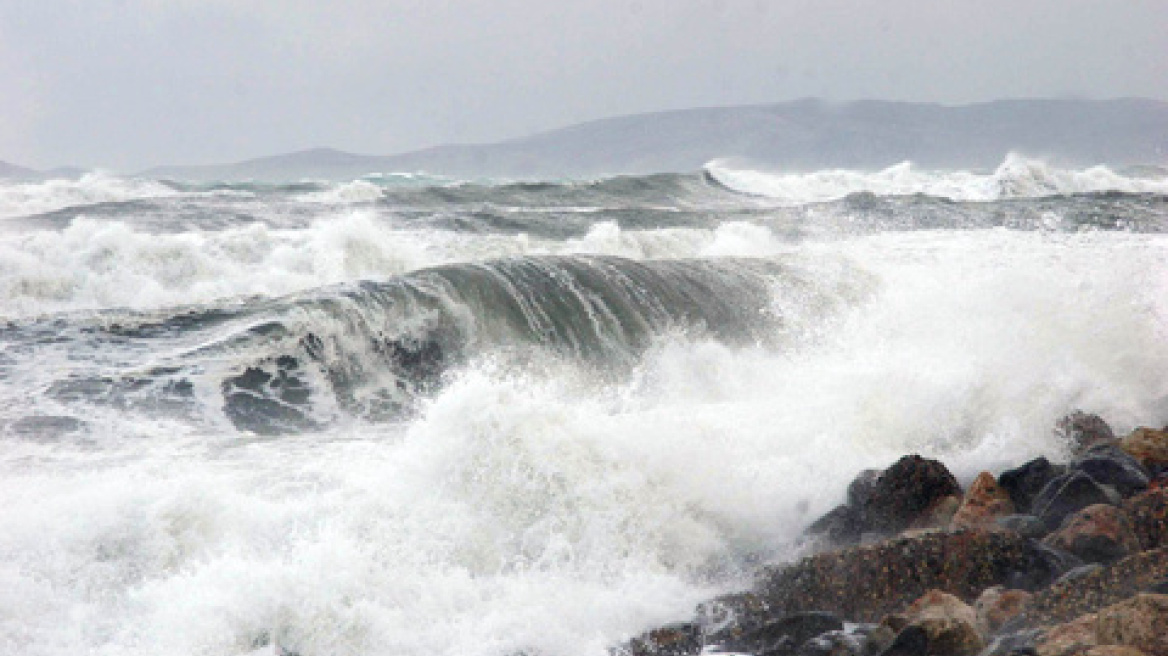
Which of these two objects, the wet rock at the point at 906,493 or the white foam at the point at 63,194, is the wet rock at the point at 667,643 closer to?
the wet rock at the point at 906,493

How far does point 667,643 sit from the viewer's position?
518cm

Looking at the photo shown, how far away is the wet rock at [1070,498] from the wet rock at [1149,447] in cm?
110

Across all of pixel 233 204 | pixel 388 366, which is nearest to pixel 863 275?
pixel 388 366

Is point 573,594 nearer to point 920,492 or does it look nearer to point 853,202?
point 920,492

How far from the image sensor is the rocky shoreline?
14.5 feet

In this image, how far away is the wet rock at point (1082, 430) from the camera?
792 centimetres

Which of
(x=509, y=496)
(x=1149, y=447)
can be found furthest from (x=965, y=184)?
(x=509, y=496)

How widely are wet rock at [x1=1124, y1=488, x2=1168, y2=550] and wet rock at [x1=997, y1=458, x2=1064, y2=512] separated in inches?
30.7

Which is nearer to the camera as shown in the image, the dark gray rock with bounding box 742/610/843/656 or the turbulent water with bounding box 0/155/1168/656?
the dark gray rock with bounding box 742/610/843/656

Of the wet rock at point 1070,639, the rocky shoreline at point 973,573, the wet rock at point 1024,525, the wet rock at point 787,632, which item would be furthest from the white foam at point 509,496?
the wet rock at point 1070,639

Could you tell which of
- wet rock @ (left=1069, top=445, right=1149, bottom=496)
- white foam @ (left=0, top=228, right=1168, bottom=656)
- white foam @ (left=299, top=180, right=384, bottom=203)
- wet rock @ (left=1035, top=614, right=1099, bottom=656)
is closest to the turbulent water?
white foam @ (left=0, top=228, right=1168, bottom=656)

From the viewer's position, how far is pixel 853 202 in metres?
26.2

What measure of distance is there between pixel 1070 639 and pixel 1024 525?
6.57 ft

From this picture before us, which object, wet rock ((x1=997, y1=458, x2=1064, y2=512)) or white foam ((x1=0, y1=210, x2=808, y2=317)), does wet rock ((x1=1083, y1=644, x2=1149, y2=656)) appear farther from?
white foam ((x1=0, y1=210, x2=808, y2=317))
